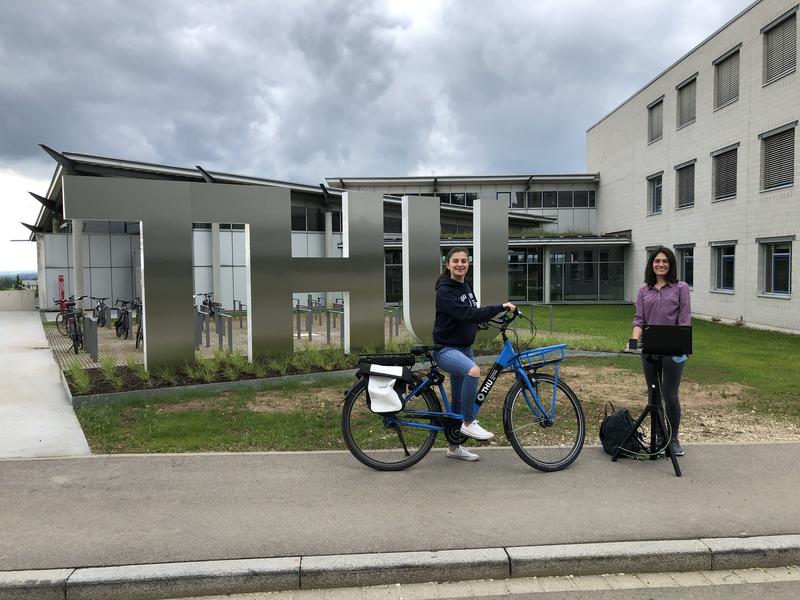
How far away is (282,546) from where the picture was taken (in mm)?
3688

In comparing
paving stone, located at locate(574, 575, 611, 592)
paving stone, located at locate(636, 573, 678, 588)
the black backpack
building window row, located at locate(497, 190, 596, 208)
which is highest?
building window row, located at locate(497, 190, 596, 208)

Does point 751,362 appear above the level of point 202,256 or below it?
below

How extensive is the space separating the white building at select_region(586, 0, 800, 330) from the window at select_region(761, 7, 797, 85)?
32 mm

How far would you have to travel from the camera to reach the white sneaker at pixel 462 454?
529 centimetres

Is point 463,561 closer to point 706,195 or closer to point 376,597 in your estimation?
point 376,597

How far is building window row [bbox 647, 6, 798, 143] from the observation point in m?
18.6

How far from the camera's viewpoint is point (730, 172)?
2209 centimetres

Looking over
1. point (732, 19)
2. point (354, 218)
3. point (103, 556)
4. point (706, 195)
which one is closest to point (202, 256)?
point (354, 218)

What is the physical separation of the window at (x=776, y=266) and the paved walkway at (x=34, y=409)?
64.5 ft

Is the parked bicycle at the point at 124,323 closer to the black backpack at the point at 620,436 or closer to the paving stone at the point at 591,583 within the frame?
the black backpack at the point at 620,436

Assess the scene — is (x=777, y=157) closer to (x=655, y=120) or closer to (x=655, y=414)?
(x=655, y=120)

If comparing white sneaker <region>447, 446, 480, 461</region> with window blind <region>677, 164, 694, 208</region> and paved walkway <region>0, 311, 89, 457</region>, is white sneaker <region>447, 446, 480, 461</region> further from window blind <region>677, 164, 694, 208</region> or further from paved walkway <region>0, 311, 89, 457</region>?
window blind <region>677, 164, 694, 208</region>

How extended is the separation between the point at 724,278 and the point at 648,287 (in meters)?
19.6

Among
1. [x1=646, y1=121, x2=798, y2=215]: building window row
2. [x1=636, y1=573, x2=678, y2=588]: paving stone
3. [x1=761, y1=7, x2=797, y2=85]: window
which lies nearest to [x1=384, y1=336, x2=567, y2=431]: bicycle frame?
[x1=636, y1=573, x2=678, y2=588]: paving stone
